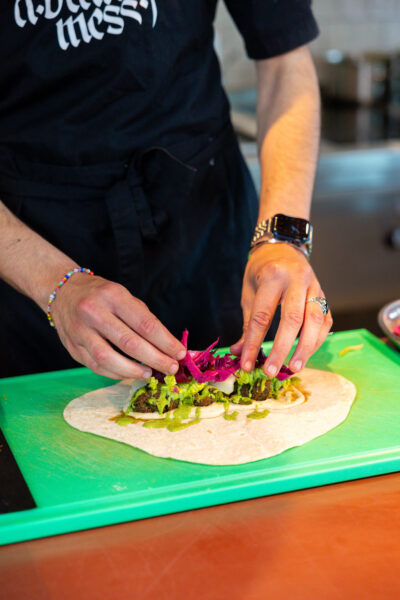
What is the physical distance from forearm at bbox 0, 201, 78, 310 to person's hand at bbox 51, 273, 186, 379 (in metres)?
0.06

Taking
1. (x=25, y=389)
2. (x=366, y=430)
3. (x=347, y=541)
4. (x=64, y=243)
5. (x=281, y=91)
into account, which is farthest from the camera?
(x=281, y=91)

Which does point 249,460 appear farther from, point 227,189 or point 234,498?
point 227,189

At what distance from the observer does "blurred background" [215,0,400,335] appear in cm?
266

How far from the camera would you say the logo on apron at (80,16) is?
1375 mm

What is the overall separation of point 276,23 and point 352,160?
1110mm

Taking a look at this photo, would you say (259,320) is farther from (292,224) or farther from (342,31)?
(342,31)

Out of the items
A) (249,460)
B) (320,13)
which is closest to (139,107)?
(249,460)

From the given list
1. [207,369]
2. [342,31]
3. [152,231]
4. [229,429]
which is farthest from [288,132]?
[342,31]

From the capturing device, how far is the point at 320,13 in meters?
3.44

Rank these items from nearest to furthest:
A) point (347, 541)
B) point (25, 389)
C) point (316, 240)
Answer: point (347, 541)
point (25, 389)
point (316, 240)

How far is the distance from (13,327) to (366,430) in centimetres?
80

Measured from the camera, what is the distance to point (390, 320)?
1562mm

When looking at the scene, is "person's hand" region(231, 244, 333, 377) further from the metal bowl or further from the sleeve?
the sleeve

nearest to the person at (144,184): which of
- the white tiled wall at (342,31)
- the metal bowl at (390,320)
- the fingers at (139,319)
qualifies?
the fingers at (139,319)
